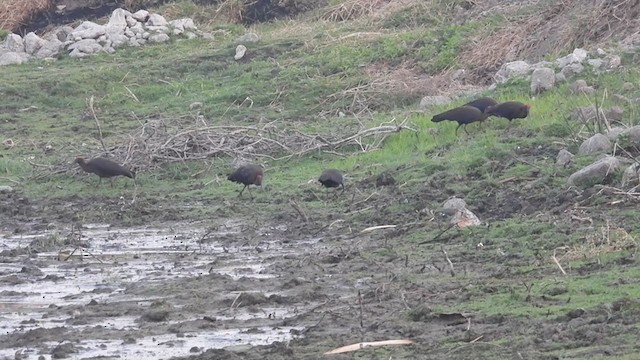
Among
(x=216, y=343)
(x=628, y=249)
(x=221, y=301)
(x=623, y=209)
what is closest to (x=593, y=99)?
(x=623, y=209)

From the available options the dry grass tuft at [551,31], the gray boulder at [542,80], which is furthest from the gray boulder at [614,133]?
the dry grass tuft at [551,31]

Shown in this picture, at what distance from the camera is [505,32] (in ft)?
59.5

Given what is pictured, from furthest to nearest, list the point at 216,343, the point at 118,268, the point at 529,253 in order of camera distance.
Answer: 1. the point at 118,268
2. the point at 529,253
3. the point at 216,343

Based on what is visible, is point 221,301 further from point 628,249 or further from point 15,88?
point 15,88

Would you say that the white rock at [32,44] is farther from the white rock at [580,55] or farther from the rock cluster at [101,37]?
the white rock at [580,55]

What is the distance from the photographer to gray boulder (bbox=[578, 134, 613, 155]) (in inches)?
455

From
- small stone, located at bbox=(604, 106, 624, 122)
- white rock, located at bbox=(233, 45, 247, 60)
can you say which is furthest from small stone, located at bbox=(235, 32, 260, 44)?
small stone, located at bbox=(604, 106, 624, 122)

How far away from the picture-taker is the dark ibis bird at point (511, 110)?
1337 centimetres

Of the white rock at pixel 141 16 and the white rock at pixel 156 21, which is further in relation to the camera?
the white rock at pixel 141 16

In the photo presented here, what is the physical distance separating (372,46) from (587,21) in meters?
3.77

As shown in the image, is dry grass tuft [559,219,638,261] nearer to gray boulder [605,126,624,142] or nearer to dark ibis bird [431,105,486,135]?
gray boulder [605,126,624,142]

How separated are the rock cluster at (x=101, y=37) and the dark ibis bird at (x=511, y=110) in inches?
395

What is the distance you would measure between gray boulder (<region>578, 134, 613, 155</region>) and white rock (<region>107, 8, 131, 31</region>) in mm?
12589

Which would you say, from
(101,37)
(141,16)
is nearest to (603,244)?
(101,37)
